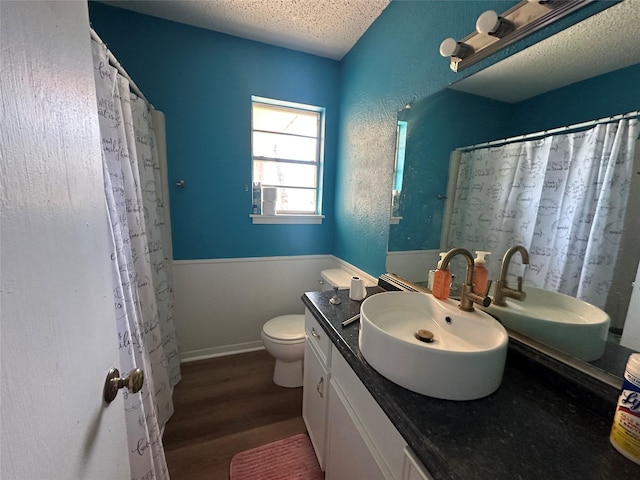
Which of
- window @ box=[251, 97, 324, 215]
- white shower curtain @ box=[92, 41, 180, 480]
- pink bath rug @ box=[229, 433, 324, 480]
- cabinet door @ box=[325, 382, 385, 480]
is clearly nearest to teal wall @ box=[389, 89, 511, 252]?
cabinet door @ box=[325, 382, 385, 480]

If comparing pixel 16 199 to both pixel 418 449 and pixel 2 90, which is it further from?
pixel 418 449

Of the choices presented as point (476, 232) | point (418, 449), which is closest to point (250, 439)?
point (418, 449)

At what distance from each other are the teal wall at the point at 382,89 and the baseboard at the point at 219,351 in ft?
3.65

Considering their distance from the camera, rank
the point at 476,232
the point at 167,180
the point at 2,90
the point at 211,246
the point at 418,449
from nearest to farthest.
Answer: the point at 2,90, the point at 418,449, the point at 476,232, the point at 167,180, the point at 211,246

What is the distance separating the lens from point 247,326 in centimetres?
227

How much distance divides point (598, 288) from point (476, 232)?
0.42m

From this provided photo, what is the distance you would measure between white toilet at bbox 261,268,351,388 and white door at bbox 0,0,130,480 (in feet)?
3.89

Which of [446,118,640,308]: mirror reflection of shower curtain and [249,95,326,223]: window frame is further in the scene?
[249,95,326,223]: window frame

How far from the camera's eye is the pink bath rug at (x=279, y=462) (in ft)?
4.21

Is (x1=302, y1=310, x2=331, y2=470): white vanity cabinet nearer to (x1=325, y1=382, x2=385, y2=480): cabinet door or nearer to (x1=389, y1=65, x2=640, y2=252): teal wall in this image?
A: (x1=325, y1=382, x2=385, y2=480): cabinet door

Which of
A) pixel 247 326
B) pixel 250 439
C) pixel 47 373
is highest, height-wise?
pixel 47 373

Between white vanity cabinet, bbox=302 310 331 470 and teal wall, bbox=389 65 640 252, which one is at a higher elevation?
teal wall, bbox=389 65 640 252

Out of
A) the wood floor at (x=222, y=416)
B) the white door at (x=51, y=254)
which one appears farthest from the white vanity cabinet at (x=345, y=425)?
the white door at (x=51, y=254)

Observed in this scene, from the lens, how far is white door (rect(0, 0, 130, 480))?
320mm
